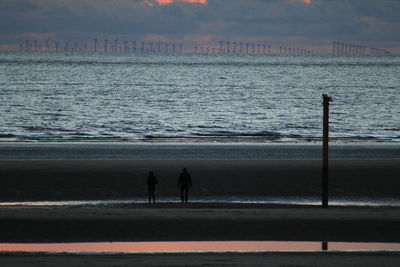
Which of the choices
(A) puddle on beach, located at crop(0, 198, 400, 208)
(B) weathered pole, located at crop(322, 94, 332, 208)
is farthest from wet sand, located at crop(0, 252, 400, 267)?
(A) puddle on beach, located at crop(0, 198, 400, 208)

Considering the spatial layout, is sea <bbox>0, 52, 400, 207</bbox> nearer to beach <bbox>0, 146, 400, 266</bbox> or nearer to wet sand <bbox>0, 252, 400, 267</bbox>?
beach <bbox>0, 146, 400, 266</bbox>

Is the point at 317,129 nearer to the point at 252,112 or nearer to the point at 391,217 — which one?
the point at 252,112

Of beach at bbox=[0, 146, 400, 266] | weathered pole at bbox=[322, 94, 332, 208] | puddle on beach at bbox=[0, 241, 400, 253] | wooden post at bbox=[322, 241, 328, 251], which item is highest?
weathered pole at bbox=[322, 94, 332, 208]

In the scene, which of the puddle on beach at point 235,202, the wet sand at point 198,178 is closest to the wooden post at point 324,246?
the puddle on beach at point 235,202

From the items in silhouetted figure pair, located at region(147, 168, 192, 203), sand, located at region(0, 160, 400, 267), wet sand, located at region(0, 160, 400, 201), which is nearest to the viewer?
sand, located at region(0, 160, 400, 267)

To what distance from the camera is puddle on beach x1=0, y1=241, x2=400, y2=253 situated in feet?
68.9

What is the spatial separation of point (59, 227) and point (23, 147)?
2817 cm

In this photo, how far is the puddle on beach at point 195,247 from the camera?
68.9 ft

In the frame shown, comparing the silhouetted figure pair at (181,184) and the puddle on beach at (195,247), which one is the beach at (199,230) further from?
the silhouetted figure pair at (181,184)

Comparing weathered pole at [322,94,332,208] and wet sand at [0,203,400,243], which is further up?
weathered pole at [322,94,332,208]

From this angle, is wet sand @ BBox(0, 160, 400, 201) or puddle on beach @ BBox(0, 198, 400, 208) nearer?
puddle on beach @ BBox(0, 198, 400, 208)

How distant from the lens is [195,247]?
2141 centimetres

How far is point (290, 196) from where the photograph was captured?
31.5 meters

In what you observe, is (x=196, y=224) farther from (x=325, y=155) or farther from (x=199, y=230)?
(x=325, y=155)
